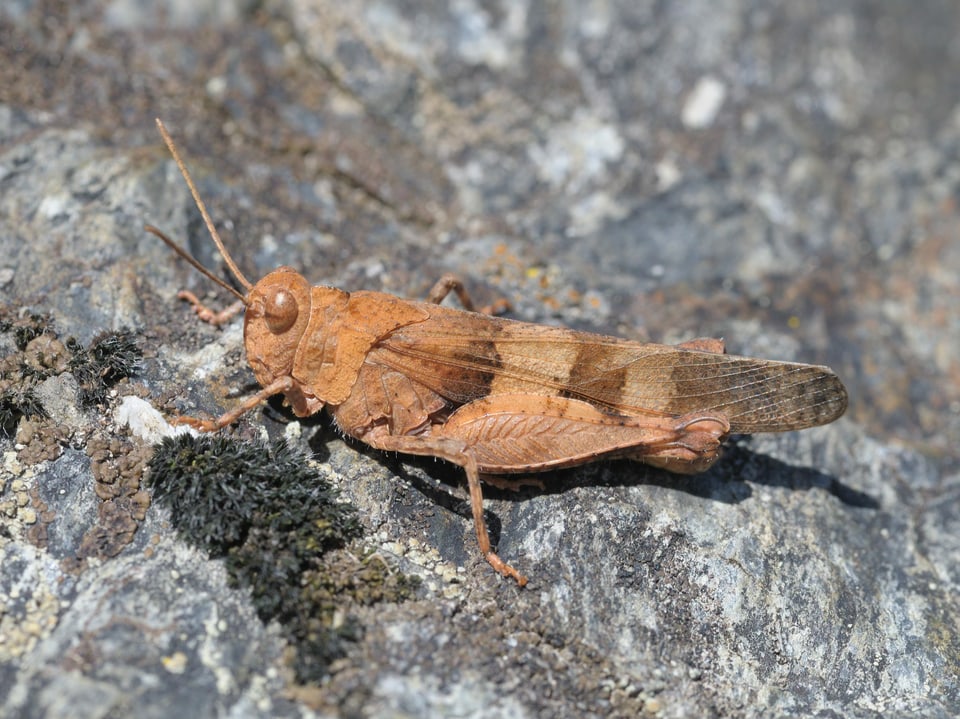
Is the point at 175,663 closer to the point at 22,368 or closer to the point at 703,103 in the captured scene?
the point at 22,368

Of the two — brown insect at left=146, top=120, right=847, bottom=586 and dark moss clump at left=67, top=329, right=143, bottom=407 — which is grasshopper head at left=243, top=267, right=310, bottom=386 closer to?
brown insect at left=146, top=120, right=847, bottom=586

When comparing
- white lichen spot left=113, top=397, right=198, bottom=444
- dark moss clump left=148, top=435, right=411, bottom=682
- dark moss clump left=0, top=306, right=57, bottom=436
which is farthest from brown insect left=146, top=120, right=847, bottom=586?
dark moss clump left=0, top=306, right=57, bottom=436

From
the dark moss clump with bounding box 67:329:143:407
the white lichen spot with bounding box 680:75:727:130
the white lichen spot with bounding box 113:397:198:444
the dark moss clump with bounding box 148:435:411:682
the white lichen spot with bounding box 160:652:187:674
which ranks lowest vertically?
the white lichen spot with bounding box 160:652:187:674

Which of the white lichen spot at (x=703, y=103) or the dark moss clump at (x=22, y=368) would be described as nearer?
the dark moss clump at (x=22, y=368)

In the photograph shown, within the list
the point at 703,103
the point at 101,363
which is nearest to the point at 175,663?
the point at 101,363

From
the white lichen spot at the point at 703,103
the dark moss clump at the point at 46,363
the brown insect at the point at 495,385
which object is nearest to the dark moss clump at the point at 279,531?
the brown insect at the point at 495,385

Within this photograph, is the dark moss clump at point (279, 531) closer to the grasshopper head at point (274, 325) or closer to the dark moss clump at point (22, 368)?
the grasshopper head at point (274, 325)
